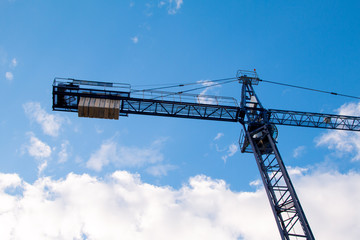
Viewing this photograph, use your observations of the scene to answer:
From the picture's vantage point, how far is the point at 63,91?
76.5 ft

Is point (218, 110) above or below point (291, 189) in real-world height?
above

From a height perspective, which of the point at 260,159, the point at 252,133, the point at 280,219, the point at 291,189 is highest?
the point at 252,133

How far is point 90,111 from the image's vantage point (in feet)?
74.5

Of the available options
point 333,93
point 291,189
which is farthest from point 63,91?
Result: point 333,93

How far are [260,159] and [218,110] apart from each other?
534cm

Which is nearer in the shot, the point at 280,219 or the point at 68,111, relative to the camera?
the point at 280,219

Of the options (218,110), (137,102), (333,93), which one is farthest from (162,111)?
(333,93)

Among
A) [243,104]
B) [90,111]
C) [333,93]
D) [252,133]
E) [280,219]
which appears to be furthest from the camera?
[333,93]

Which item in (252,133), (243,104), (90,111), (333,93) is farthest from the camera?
(333,93)

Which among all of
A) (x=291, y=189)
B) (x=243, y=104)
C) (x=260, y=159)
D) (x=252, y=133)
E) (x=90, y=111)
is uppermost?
(x=243, y=104)

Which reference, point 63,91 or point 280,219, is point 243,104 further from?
point 63,91

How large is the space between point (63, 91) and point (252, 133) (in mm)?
14449

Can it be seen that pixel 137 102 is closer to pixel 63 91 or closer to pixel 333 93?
pixel 63 91

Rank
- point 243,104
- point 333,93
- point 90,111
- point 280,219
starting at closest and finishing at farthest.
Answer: point 280,219, point 90,111, point 243,104, point 333,93
